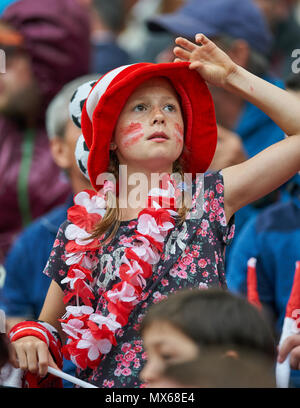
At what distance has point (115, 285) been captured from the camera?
87.8 inches

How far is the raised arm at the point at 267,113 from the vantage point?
2.26 m

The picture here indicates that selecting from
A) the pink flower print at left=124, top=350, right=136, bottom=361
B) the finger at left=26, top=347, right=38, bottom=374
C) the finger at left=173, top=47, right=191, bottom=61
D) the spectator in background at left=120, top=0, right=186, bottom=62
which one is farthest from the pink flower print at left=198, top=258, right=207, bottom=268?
the spectator in background at left=120, top=0, right=186, bottom=62

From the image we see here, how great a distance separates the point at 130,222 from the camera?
7.72ft

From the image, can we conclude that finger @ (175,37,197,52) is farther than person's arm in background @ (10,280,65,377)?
Yes

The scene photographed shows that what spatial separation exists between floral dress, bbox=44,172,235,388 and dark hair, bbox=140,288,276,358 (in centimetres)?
50

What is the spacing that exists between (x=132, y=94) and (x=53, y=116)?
1.43 meters

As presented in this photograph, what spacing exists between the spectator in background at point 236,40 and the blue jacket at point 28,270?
3.21ft

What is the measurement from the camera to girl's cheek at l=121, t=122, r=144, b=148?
7.66 feet

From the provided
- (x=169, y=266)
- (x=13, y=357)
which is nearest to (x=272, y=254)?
(x=169, y=266)

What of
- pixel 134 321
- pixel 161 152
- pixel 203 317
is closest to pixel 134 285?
pixel 134 321

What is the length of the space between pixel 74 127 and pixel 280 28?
260 cm

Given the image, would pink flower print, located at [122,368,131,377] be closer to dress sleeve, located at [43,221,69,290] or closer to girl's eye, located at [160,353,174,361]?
dress sleeve, located at [43,221,69,290]

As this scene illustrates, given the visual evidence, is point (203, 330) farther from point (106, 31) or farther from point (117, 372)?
point (106, 31)

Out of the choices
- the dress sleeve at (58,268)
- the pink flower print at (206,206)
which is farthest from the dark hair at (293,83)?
the dress sleeve at (58,268)
